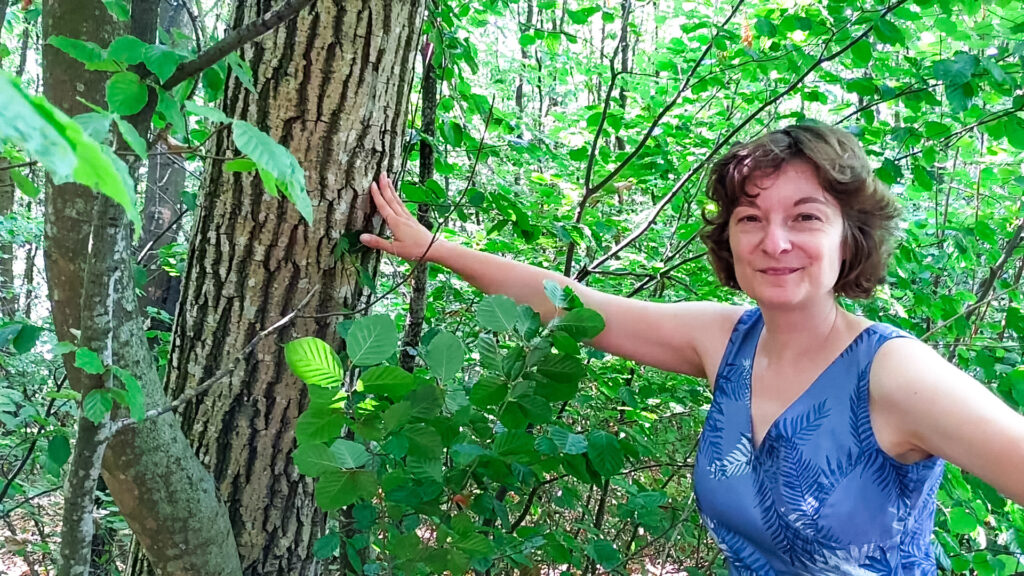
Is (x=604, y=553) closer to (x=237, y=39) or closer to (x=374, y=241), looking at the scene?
(x=374, y=241)

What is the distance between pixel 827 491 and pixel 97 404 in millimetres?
1304

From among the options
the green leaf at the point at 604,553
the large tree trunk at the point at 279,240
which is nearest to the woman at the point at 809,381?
the large tree trunk at the point at 279,240

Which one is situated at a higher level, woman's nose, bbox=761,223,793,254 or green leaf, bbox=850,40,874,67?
green leaf, bbox=850,40,874,67

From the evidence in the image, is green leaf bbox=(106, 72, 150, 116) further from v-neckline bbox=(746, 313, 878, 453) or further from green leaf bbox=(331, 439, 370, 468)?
v-neckline bbox=(746, 313, 878, 453)

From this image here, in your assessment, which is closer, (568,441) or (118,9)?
(118,9)

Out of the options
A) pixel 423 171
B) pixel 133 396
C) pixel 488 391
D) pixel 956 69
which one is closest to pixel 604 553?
pixel 488 391

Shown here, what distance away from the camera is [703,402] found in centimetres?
268

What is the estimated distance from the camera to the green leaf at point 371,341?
1.07m

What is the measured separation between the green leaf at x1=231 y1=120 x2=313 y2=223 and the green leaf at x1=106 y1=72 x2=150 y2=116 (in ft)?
0.82

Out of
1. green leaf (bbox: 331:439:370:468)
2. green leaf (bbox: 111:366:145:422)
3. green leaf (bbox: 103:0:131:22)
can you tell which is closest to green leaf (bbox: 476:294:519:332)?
green leaf (bbox: 331:439:370:468)

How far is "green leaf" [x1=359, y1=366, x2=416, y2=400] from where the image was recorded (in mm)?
1077

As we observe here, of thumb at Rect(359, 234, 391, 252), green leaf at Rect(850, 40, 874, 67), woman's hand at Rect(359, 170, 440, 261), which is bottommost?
thumb at Rect(359, 234, 391, 252)

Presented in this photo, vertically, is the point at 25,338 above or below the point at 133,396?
above

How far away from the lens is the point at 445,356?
117 cm
